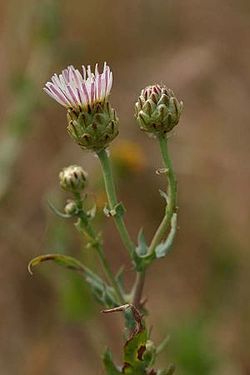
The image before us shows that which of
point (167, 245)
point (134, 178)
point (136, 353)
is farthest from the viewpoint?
point (134, 178)

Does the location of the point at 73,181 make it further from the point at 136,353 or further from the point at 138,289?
the point at 136,353

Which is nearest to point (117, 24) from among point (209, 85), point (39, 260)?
point (209, 85)

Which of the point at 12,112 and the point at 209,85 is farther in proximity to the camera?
the point at 209,85

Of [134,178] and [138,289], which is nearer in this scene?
[138,289]

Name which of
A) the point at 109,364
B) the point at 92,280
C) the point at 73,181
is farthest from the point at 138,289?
the point at 73,181

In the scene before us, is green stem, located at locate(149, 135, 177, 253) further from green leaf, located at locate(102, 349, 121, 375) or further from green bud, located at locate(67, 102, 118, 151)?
green leaf, located at locate(102, 349, 121, 375)

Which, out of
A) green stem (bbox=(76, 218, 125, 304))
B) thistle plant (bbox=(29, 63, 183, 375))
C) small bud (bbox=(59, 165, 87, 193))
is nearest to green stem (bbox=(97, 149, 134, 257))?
thistle plant (bbox=(29, 63, 183, 375))

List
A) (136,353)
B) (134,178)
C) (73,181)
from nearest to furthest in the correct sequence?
(136,353), (73,181), (134,178)

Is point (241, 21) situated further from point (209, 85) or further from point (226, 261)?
point (226, 261)

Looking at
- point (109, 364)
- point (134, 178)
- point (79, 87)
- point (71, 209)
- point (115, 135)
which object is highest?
point (79, 87)
